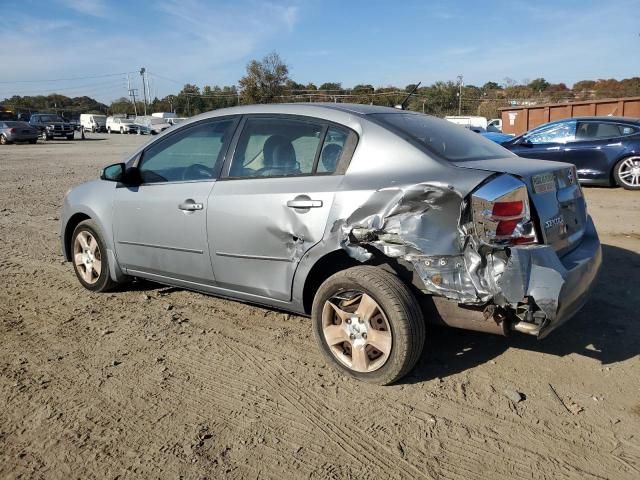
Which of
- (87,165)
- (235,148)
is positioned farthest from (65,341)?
(87,165)

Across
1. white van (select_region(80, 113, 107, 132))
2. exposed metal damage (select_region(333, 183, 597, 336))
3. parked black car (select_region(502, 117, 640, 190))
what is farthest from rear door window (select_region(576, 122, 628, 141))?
white van (select_region(80, 113, 107, 132))

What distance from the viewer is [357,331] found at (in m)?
3.33

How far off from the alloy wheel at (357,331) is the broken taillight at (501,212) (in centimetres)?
77

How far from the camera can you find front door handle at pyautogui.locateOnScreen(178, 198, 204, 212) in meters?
3.99

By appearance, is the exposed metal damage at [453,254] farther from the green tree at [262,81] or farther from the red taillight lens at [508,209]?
the green tree at [262,81]

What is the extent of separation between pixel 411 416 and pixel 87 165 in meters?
18.0

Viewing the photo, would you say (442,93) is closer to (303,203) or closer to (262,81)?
(262,81)

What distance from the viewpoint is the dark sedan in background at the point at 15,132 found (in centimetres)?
3256

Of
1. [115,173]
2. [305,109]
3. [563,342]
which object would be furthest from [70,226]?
[563,342]

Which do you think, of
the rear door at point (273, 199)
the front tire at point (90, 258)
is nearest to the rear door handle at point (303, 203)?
the rear door at point (273, 199)

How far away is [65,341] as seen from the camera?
4031 mm

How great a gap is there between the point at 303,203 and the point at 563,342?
2141 mm

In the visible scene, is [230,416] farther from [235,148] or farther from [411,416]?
[235,148]

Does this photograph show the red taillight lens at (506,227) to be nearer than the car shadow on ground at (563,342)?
Yes
